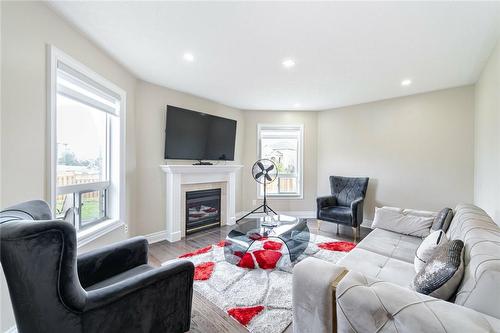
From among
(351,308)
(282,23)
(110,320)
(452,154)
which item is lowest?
(110,320)

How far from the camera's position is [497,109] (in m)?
2.08

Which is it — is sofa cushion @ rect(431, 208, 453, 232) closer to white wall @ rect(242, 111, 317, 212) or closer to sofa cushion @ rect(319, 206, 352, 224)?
sofa cushion @ rect(319, 206, 352, 224)

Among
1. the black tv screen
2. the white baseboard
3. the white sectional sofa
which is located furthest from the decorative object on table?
the white sectional sofa

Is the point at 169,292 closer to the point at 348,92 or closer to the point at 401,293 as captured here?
the point at 401,293

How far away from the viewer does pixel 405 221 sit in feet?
8.09

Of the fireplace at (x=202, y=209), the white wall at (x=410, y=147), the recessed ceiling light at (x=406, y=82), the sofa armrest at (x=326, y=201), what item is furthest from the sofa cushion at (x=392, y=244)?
the fireplace at (x=202, y=209)

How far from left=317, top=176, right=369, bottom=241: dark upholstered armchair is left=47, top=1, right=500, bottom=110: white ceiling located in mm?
1760

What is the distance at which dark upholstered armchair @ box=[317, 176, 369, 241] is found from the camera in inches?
134

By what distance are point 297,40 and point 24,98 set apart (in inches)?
88.5

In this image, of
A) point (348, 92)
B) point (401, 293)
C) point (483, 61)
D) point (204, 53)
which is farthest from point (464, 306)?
point (348, 92)

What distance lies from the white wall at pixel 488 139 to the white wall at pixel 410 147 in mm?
232

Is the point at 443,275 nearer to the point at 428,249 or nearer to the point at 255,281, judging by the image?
the point at 428,249

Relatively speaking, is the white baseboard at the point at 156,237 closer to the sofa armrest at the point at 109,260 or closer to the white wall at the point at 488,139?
the sofa armrest at the point at 109,260

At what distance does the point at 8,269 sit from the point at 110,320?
506mm
